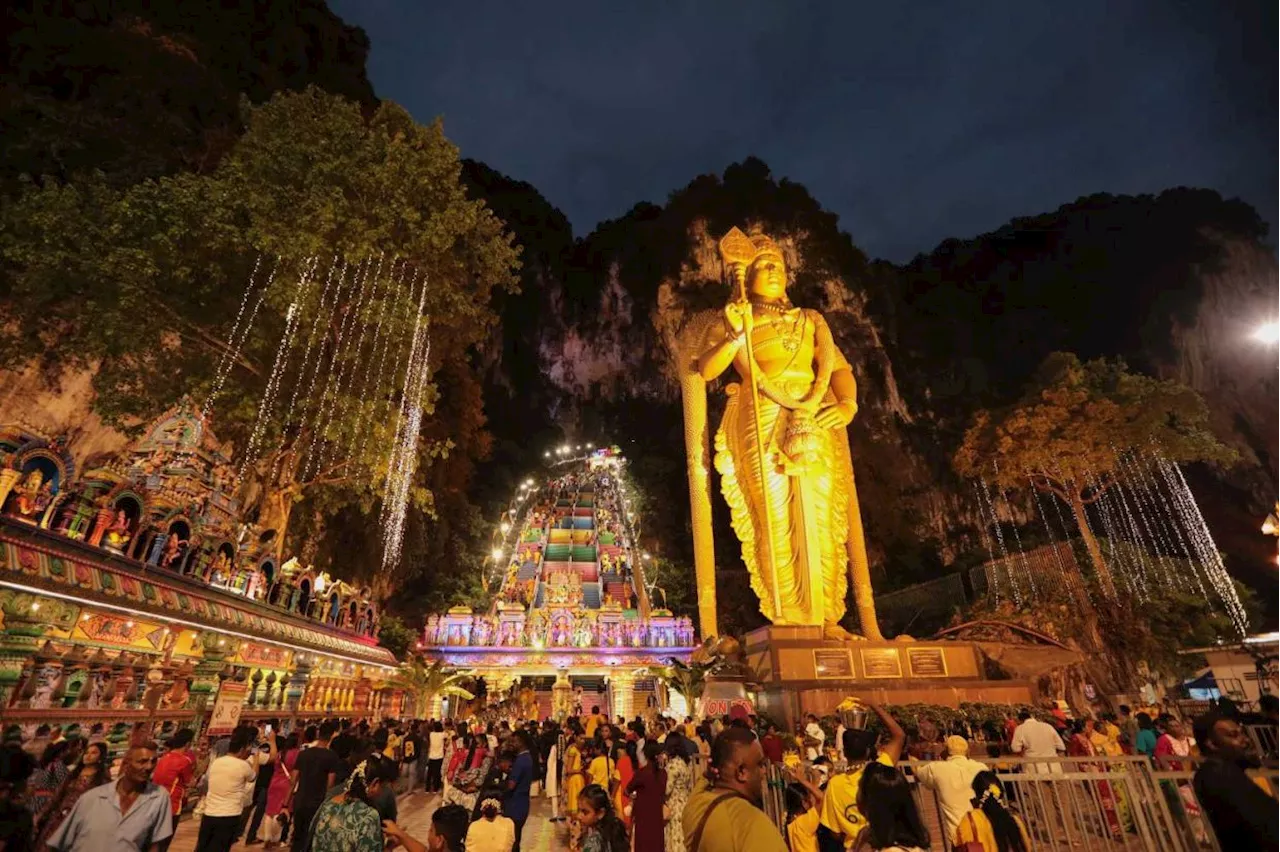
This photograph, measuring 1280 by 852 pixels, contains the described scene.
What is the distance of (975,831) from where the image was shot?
2537 mm

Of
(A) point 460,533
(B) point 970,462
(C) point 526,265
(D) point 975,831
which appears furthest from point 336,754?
(C) point 526,265

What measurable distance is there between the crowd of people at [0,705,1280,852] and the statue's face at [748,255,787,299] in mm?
7841

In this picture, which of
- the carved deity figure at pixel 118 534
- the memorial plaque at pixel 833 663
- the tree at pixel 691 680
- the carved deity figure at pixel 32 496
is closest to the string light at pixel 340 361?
the carved deity figure at pixel 118 534

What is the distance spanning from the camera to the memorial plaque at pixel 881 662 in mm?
8562

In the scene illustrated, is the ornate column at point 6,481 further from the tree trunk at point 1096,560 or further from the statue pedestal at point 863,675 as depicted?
the tree trunk at point 1096,560

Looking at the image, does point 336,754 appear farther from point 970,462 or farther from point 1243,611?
point 1243,611

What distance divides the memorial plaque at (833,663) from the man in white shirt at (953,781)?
227 inches

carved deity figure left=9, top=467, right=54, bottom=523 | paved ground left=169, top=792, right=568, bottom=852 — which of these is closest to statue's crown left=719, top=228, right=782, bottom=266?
paved ground left=169, top=792, right=568, bottom=852

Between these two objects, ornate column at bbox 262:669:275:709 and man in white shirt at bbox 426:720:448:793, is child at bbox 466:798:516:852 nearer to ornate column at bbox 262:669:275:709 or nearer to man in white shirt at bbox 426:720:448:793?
man in white shirt at bbox 426:720:448:793

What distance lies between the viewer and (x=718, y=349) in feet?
35.5

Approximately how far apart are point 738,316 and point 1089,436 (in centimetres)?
954

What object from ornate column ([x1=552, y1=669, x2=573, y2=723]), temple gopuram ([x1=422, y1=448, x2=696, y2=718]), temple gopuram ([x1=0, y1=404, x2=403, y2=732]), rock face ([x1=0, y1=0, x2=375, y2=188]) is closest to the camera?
temple gopuram ([x1=0, y1=404, x2=403, y2=732])

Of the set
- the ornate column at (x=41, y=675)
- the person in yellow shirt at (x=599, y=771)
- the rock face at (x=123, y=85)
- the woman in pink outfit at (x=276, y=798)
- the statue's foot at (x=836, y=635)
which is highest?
the rock face at (x=123, y=85)

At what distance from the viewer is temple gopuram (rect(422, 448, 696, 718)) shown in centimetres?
1627
